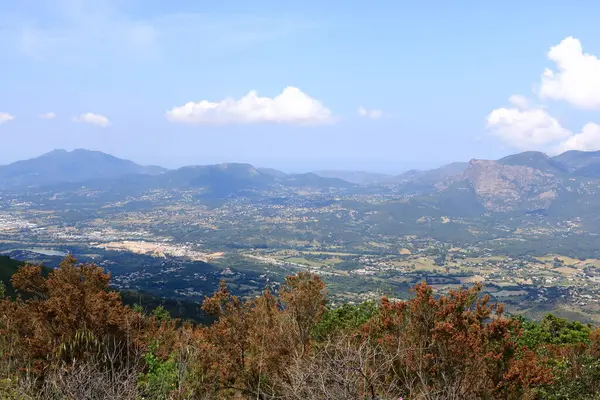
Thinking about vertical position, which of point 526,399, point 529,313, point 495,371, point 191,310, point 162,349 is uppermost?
point 495,371

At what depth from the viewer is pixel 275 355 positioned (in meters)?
13.0

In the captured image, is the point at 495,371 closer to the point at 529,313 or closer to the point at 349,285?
the point at 529,313

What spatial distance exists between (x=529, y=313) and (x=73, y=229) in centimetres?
18967

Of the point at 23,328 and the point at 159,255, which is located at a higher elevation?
the point at 23,328

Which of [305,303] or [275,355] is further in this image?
[305,303]

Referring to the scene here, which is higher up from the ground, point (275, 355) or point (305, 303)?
point (305, 303)

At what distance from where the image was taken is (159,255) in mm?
146375

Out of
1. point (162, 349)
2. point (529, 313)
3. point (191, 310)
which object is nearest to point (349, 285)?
point (529, 313)

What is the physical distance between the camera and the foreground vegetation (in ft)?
29.2

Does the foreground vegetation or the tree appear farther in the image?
the tree

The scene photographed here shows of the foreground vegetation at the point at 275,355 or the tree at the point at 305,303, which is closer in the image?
the foreground vegetation at the point at 275,355

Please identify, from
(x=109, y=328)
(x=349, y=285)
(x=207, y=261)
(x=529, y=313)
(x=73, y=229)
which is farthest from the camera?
(x=73, y=229)

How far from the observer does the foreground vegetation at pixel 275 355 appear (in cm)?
891

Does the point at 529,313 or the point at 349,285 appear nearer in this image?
A: the point at 529,313
